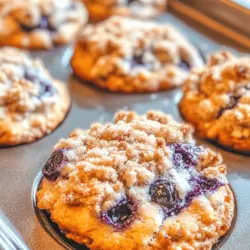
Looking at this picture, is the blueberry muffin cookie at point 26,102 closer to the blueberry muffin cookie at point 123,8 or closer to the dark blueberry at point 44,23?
the dark blueberry at point 44,23

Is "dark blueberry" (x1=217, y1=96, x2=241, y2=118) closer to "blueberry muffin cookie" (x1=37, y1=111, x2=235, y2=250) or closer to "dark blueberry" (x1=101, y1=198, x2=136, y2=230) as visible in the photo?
"blueberry muffin cookie" (x1=37, y1=111, x2=235, y2=250)

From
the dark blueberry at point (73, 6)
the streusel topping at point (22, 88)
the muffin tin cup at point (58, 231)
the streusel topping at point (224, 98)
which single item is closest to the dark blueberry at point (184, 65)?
the streusel topping at point (224, 98)

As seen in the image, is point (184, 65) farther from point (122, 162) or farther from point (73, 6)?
point (122, 162)

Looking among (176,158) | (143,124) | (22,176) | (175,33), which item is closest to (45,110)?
(22,176)

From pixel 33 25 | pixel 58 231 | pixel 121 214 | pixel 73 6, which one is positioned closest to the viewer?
pixel 121 214

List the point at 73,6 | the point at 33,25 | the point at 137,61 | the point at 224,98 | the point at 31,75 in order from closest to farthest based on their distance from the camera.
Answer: the point at 224,98
the point at 31,75
the point at 137,61
the point at 33,25
the point at 73,6

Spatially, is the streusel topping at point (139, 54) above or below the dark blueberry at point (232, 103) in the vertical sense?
below

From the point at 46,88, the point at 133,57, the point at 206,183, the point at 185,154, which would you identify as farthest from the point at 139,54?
the point at 206,183
